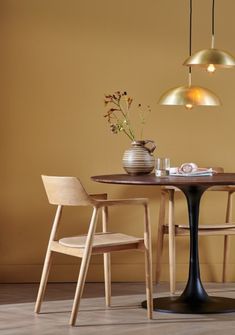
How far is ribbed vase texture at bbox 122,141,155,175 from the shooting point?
5336 millimetres

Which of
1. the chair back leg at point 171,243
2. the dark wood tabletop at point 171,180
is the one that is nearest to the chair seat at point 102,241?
the dark wood tabletop at point 171,180

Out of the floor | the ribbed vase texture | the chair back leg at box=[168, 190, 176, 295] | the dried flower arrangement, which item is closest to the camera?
the floor

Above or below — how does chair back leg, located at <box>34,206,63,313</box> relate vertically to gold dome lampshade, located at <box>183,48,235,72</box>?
below

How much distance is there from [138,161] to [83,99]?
95 cm

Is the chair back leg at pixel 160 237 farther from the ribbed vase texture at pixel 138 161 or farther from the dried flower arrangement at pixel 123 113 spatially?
the ribbed vase texture at pixel 138 161

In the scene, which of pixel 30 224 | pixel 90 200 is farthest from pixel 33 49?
pixel 90 200

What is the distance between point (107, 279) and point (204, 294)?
613mm

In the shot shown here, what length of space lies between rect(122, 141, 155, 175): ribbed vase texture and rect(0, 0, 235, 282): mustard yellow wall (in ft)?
2.36

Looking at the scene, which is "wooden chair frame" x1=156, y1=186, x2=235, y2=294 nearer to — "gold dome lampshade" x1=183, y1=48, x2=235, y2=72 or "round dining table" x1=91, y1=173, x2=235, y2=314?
"round dining table" x1=91, y1=173, x2=235, y2=314

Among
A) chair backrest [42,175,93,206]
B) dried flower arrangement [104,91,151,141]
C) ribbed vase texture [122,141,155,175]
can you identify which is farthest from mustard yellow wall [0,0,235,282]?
A: chair backrest [42,175,93,206]

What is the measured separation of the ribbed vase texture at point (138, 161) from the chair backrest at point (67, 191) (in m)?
0.71

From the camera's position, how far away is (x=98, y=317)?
16.0 feet

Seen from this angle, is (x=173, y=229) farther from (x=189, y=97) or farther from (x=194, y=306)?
(x=189, y=97)

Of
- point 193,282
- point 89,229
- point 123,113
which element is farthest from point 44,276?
point 123,113
